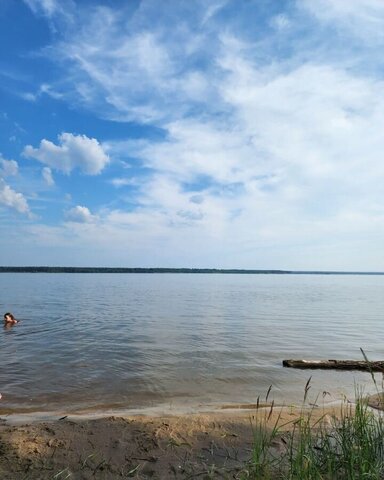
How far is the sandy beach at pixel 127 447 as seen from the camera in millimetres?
5758

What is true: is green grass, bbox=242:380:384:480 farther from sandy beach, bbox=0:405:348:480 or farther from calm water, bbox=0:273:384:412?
calm water, bbox=0:273:384:412

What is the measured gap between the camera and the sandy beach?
5758 mm

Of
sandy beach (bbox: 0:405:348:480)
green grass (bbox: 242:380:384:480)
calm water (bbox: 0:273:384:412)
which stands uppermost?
green grass (bbox: 242:380:384:480)

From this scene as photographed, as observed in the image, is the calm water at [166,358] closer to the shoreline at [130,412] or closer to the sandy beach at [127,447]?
the shoreline at [130,412]

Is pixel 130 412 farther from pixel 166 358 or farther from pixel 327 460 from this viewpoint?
pixel 166 358

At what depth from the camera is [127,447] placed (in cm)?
670

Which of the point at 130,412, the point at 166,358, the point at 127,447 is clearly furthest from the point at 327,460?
the point at 166,358

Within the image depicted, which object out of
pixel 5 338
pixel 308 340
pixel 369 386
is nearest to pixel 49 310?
pixel 5 338

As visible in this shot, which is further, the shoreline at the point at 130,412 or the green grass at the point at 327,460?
the shoreline at the point at 130,412

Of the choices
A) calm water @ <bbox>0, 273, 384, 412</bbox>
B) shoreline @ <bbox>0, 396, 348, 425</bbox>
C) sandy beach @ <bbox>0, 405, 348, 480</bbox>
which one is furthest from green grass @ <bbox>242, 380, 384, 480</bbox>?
calm water @ <bbox>0, 273, 384, 412</bbox>

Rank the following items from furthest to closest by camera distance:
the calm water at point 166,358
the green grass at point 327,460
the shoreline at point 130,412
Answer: the calm water at point 166,358 → the shoreline at point 130,412 → the green grass at point 327,460

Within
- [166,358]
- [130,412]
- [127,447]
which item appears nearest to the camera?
[127,447]

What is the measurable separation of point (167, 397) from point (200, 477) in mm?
5280

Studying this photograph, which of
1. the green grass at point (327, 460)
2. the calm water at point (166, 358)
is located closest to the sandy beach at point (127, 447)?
the green grass at point (327, 460)
